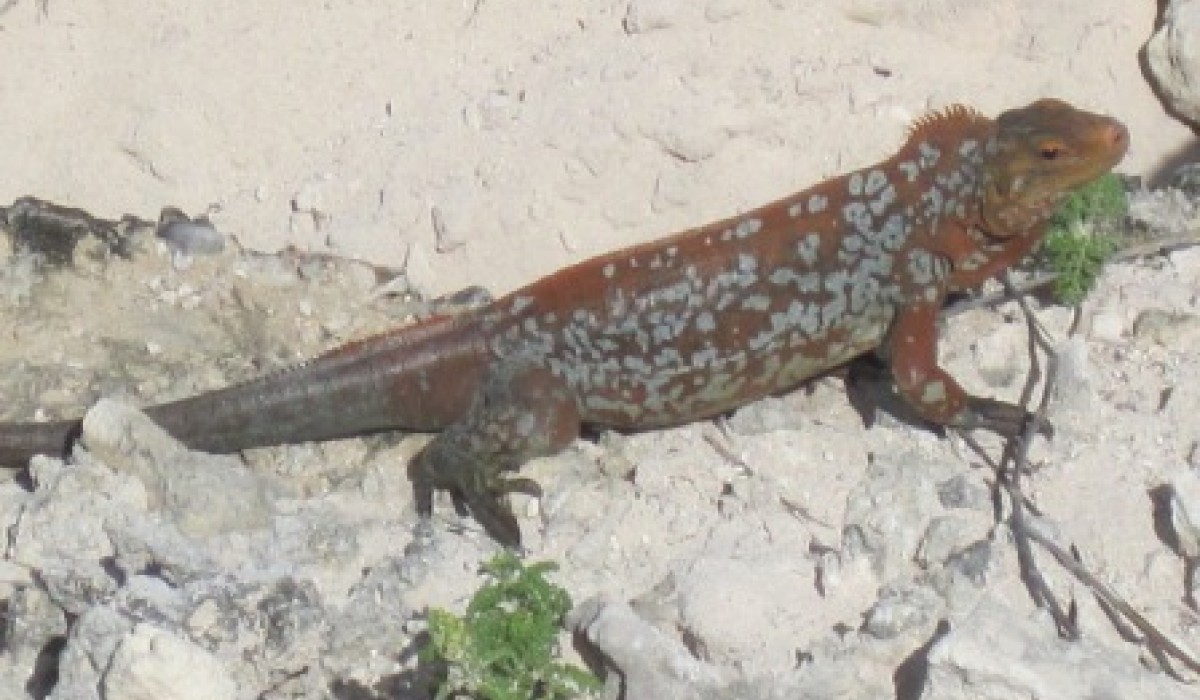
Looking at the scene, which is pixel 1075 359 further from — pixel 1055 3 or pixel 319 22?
pixel 319 22

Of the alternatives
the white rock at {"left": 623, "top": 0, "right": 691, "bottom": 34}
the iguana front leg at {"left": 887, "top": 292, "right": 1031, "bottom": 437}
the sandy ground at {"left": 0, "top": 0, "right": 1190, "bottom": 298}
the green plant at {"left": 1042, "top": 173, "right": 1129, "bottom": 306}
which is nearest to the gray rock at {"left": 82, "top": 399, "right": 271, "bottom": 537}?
the sandy ground at {"left": 0, "top": 0, "right": 1190, "bottom": 298}

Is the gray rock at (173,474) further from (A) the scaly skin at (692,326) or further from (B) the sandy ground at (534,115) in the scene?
(B) the sandy ground at (534,115)

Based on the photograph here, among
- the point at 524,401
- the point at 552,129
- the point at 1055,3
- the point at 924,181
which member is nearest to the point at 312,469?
the point at 524,401

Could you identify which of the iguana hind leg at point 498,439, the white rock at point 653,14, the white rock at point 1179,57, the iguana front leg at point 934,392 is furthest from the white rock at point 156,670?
the white rock at point 1179,57

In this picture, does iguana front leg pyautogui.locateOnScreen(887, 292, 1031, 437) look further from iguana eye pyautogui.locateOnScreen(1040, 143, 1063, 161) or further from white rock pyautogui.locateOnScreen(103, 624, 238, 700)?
white rock pyautogui.locateOnScreen(103, 624, 238, 700)

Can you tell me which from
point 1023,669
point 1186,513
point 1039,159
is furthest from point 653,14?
point 1023,669

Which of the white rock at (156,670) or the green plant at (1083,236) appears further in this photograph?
the green plant at (1083,236)
